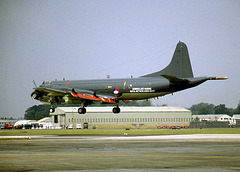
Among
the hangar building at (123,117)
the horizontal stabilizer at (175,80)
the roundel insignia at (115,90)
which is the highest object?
the horizontal stabilizer at (175,80)

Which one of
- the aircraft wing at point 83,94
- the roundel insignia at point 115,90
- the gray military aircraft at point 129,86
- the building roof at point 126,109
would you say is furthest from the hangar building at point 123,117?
the roundel insignia at point 115,90

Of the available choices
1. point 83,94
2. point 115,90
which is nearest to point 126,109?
point 83,94

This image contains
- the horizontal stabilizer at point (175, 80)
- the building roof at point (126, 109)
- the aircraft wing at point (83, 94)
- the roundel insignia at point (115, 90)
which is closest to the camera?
the horizontal stabilizer at point (175, 80)

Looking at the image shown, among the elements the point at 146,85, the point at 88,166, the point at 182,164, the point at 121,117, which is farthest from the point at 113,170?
the point at 121,117

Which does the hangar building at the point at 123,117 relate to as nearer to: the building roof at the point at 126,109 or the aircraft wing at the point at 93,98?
the building roof at the point at 126,109

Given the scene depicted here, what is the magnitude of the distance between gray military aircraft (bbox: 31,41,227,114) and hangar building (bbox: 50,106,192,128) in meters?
72.3

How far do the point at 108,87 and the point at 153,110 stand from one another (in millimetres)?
90654

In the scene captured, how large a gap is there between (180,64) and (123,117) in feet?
288

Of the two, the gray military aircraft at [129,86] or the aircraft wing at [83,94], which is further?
the aircraft wing at [83,94]

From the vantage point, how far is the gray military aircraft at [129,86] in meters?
61.4

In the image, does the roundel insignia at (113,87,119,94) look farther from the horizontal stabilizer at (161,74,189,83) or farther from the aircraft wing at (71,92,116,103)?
the horizontal stabilizer at (161,74,189,83)

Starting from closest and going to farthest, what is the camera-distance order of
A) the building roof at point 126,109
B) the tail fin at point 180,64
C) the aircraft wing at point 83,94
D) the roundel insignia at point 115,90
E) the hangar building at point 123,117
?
the tail fin at point 180,64 → the roundel insignia at point 115,90 → the aircraft wing at point 83,94 → the hangar building at point 123,117 → the building roof at point 126,109

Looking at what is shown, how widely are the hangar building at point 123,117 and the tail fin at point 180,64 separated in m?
79.9

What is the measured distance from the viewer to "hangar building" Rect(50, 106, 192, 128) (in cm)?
14538
